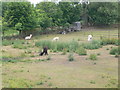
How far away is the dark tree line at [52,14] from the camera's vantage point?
22438mm

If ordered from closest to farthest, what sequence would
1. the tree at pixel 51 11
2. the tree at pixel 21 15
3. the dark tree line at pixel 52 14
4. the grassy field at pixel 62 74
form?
1. the grassy field at pixel 62 74
2. the tree at pixel 21 15
3. the dark tree line at pixel 52 14
4. the tree at pixel 51 11

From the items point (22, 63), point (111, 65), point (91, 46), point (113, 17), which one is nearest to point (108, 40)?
point (91, 46)

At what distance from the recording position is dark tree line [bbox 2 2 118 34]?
22.4 metres

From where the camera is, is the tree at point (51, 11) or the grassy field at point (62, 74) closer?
the grassy field at point (62, 74)

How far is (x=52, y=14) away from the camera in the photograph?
1066 inches

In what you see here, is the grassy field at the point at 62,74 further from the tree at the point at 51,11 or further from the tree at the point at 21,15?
the tree at the point at 51,11

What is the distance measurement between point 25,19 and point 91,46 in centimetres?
1051

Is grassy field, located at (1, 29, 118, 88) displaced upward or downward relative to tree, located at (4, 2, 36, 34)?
downward

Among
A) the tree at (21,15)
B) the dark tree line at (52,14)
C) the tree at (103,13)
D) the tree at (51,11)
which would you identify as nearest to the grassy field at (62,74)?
the dark tree line at (52,14)

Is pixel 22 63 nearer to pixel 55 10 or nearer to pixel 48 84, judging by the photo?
pixel 48 84

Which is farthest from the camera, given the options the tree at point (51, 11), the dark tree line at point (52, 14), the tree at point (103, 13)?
the tree at point (103, 13)

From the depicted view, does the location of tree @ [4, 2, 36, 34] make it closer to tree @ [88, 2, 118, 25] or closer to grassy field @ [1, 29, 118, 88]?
tree @ [88, 2, 118, 25]

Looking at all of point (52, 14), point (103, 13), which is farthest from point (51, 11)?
point (103, 13)

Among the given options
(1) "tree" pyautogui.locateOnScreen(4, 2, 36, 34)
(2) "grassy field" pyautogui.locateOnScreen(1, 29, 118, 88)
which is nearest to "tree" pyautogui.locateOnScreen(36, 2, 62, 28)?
(1) "tree" pyautogui.locateOnScreen(4, 2, 36, 34)
